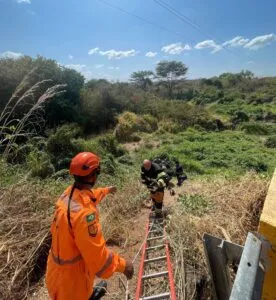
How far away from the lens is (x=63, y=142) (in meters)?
11.4

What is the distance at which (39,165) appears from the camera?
29.7 ft

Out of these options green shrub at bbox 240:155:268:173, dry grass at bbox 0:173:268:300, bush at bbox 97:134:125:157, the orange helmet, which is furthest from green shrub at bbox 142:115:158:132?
the orange helmet

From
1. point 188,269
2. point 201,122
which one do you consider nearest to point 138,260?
point 188,269

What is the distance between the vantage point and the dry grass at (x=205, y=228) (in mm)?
3215

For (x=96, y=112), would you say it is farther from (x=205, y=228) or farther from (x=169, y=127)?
(x=205, y=228)

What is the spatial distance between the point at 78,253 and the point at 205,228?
195 cm

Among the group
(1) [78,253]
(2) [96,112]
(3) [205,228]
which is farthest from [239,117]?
(1) [78,253]

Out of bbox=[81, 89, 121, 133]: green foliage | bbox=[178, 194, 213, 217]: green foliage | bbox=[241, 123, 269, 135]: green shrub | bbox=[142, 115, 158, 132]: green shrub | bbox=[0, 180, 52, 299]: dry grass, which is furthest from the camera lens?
bbox=[241, 123, 269, 135]: green shrub

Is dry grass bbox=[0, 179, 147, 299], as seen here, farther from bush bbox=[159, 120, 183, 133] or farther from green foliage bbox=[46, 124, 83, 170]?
bush bbox=[159, 120, 183, 133]

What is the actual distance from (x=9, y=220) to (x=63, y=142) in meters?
7.55

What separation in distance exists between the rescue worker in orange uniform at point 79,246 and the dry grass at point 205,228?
111 centimetres

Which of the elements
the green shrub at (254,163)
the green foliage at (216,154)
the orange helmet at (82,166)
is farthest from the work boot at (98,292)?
the green shrub at (254,163)

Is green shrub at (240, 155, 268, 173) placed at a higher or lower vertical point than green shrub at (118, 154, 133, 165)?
higher

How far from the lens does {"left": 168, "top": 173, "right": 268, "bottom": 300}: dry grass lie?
3.21m
